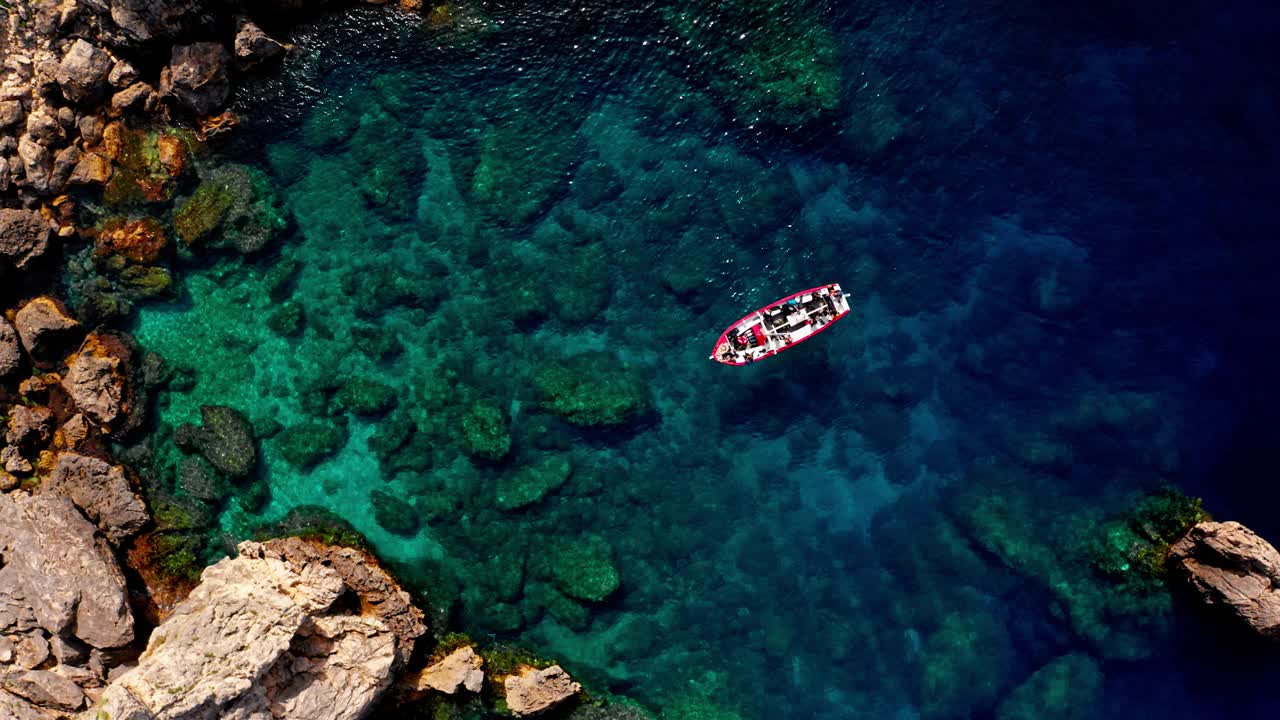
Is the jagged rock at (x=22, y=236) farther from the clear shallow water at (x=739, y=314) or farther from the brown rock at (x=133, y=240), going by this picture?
the clear shallow water at (x=739, y=314)

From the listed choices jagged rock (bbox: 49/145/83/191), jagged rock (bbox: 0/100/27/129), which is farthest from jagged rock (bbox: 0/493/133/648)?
jagged rock (bbox: 0/100/27/129)

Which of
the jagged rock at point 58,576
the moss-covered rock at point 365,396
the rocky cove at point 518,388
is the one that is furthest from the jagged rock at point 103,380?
the moss-covered rock at point 365,396

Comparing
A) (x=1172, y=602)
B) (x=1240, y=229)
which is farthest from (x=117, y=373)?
(x=1240, y=229)

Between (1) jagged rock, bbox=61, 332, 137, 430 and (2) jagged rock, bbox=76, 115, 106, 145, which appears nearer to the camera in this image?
(1) jagged rock, bbox=61, 332, 137, 430

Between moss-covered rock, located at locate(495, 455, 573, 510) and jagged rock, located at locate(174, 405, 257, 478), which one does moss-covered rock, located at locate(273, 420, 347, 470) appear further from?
moss-covered rock, located at locate(495, 455, 573, 510)

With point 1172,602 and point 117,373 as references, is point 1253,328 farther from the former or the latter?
point 117,373

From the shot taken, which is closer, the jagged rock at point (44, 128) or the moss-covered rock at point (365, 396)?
the jagged rock at point (44, 128)
